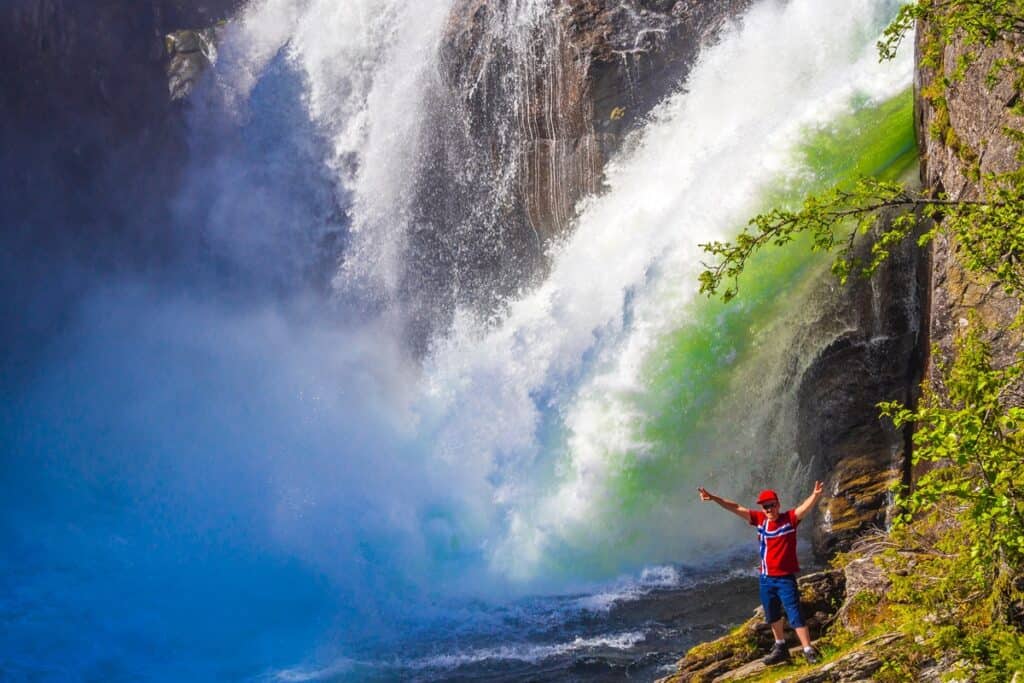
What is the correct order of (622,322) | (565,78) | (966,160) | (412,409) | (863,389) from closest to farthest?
1. (966,160)
2. (863,389)
3. (622,322)
4. (412,409)
5. (565,78)

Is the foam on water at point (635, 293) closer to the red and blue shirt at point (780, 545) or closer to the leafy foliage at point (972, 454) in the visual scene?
the red and blue shirt at point (780, 545)

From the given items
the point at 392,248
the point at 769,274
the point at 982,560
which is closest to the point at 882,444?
the point at 769,274

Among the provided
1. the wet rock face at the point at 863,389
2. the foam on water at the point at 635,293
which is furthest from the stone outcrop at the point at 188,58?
the wet rock face at the point at 863,389

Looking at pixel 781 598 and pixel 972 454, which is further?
pixel 781 598

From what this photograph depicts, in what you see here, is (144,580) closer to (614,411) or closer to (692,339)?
(614,411)

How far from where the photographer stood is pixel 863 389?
11328 mm

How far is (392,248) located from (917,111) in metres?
10.3

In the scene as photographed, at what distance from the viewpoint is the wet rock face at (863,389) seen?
1102cm

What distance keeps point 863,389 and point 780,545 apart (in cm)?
468

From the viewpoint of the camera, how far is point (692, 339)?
12.2m

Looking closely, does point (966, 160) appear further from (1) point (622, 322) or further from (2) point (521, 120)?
(2) point (521, 120)

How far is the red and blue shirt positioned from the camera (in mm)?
7270

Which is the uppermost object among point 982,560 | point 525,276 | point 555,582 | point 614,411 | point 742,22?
point 742,22

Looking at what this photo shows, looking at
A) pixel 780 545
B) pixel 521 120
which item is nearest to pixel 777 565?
pixel 780 545
